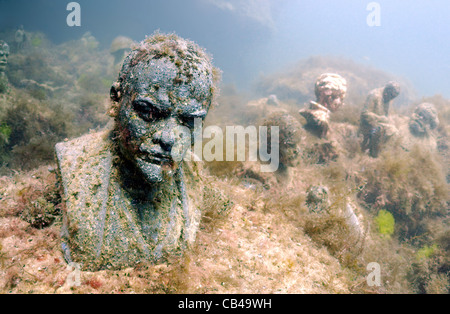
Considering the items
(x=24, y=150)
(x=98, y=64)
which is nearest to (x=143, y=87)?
(x=24, y=150)

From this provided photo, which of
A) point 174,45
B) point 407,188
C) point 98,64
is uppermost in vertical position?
point 98,64

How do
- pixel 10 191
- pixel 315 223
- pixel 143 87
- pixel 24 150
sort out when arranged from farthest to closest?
pixel 24 150, pixel 315 223, pixel 10 191, pixel 143 87

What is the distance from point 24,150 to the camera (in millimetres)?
6008

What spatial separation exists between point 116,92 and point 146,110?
65 cm

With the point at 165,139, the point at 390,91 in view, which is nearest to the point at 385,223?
the point at 390,91

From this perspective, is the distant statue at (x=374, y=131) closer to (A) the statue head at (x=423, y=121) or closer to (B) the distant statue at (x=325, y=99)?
(B) the distant statue at (x=325, y=99)

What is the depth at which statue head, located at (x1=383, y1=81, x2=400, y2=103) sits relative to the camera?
10742 mm

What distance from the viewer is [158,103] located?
83.2 inches

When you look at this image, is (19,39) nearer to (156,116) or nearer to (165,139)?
(156,116)

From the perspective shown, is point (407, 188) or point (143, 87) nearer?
point (143, 87)

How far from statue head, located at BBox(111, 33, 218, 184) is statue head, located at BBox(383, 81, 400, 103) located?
1228 centimetres

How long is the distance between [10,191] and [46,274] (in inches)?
57.0

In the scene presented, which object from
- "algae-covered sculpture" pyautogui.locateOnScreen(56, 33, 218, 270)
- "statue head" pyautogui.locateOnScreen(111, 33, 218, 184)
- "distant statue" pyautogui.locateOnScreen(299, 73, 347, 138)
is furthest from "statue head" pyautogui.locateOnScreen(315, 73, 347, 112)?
"statue head" pyautogui.locateOnScreen(111, 33, 218, 184)
